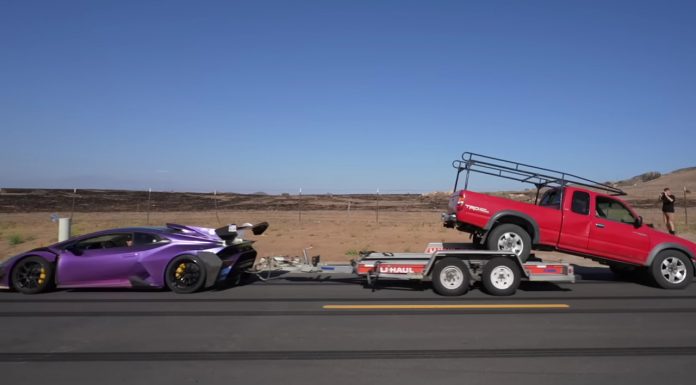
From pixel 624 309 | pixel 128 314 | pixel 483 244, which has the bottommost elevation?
pixel 128 314

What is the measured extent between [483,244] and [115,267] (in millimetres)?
6964

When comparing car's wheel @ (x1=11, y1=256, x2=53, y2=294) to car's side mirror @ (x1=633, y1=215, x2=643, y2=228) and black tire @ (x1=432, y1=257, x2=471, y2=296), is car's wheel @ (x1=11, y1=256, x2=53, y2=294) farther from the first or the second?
car's side mirror @ (x1=633, y1=215, x2=643, y2=228)

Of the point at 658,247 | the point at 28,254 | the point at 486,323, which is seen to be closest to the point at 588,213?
the point at 658,247

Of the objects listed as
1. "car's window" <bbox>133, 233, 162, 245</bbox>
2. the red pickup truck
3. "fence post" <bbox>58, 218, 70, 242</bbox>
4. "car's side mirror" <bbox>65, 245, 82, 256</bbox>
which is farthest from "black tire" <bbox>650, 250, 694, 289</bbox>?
"fence post" <bbox>58, 218, 70, 242</bbox>

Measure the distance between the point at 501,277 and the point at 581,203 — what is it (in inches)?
92.6

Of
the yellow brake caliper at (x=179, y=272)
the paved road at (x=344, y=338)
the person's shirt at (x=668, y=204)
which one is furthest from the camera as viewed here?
the person's shirt at (x=668, y=204)

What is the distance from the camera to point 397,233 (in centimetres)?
2330

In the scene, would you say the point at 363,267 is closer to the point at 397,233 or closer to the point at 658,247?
the point at 658,247

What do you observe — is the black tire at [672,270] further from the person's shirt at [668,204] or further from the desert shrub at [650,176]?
the desert shrub at [650,176]

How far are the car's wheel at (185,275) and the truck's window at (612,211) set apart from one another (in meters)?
7.70

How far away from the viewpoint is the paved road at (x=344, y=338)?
5.26m

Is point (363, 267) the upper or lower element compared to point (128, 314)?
upper

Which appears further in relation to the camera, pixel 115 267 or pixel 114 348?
pixel 115 267

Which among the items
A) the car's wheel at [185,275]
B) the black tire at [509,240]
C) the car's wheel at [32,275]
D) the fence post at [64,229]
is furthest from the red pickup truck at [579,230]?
the fence post at [64,229]
